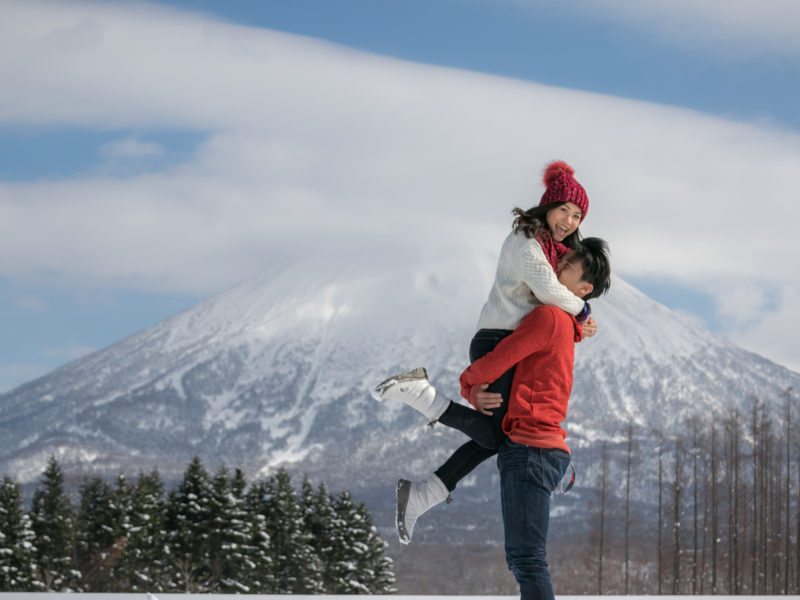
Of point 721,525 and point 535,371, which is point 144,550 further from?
point 721,525

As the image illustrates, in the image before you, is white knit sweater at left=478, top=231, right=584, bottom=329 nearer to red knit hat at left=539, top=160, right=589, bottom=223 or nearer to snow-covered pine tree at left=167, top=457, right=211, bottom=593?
red knit hat at left=539, top=160, right=589, bottom=223

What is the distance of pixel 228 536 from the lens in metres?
26.8

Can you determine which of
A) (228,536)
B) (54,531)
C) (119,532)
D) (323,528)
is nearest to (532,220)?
(228,536)

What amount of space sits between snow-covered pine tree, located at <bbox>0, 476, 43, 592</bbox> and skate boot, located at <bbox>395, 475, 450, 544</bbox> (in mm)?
22442

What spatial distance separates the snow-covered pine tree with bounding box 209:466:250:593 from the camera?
26766mm

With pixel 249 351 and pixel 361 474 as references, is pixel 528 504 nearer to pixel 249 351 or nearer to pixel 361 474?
pixel 361 474

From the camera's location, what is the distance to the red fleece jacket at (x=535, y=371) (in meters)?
3.51

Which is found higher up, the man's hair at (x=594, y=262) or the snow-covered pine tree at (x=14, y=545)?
the snow-covered pine tree at (x=14, y=545)

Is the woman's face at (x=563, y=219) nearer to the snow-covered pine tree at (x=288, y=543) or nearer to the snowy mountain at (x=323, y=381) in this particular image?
the snow-covered pine tree at (x=288, y=543)

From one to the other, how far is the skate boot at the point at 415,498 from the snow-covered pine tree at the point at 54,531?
81.8 feet

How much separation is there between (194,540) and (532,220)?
24254 millimetres

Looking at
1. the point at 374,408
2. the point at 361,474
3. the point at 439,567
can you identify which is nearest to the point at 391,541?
the point at 439,567

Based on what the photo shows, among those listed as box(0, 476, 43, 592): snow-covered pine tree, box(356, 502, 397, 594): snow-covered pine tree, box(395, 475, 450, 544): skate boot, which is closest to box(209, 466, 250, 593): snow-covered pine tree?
box(356, 502, 397, 594): snow-covered pine tree

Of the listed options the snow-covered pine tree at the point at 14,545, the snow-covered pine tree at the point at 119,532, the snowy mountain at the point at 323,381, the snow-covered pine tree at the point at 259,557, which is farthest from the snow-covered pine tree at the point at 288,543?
the snowy mountain at the point at 323,381
